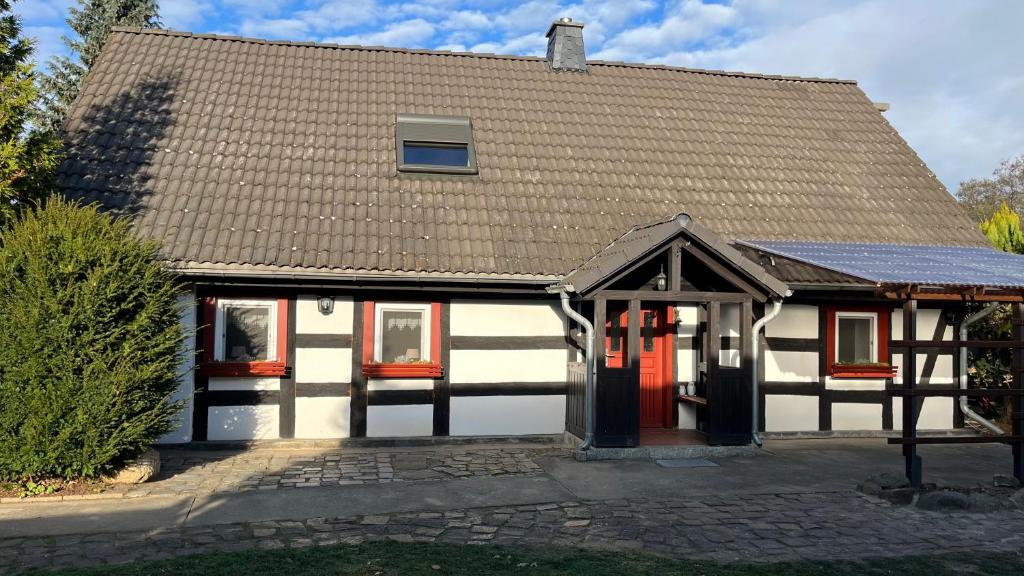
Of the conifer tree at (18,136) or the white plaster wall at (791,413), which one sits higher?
the conifer tree at (18,136)

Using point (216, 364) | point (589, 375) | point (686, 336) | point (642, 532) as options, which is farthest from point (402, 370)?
point (642, 532)

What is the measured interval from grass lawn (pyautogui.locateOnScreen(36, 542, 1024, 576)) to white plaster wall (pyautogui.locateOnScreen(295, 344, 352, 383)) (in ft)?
13.1

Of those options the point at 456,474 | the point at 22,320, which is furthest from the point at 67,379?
the point at 456,474

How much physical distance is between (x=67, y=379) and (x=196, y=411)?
7.53 ft

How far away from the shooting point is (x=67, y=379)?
693cm

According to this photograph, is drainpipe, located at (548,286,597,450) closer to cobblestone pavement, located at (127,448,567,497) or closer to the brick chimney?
cobblestone pavement, located at (127,448,567,497)

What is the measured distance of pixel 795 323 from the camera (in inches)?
417

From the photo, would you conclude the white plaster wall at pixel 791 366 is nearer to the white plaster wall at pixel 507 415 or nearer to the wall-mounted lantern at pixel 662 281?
the wall-mounted lantern at pixel 662 281

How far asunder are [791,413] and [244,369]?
288 inches

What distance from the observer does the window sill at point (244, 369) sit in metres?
9.08

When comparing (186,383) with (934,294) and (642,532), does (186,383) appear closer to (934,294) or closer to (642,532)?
(642,532)

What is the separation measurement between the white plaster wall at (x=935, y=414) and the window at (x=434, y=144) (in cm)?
724

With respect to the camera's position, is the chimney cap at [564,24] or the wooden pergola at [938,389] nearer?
the wooden pergola at [938,389]

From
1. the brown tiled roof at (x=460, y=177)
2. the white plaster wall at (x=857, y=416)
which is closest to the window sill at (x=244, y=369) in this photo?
the brown tiled roof at (x=460, y=177)
